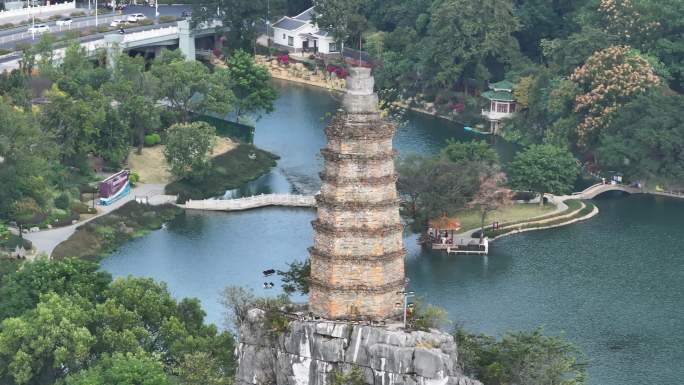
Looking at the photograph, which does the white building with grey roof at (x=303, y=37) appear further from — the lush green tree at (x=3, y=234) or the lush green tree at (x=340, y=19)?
the lush green tree at (x=3, y=234)

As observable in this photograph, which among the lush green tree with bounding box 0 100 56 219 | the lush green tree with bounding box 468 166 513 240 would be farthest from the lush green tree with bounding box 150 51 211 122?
the lush green tree with bounding box 468 166 513 240

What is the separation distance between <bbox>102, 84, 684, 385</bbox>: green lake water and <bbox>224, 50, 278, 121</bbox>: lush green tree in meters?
12.7

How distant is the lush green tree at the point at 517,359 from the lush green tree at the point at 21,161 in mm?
45480

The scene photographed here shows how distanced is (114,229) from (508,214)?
28569 mm

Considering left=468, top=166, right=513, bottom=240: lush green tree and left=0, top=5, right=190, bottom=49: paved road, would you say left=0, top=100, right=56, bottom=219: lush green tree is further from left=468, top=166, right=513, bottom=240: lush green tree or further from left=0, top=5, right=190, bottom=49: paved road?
left=0, top=5, right=190, bottom=49: paved road

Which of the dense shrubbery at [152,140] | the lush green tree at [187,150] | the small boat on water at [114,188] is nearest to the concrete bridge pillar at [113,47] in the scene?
the dense shrubbery at [152,140]

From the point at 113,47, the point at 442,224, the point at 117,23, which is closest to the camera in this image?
the point at 442,224

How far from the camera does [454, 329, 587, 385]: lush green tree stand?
90562 millimetres

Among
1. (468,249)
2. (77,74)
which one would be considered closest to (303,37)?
(77,74)

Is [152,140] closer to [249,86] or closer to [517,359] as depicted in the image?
[249,86]

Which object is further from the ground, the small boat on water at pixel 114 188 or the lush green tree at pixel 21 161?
the lush green tree at pixel 21 161

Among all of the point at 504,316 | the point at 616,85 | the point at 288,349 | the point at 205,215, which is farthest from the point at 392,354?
the point at 616,85

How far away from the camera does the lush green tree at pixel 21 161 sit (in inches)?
5094

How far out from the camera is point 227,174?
15175 cm
